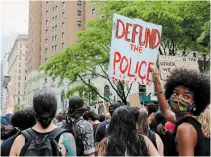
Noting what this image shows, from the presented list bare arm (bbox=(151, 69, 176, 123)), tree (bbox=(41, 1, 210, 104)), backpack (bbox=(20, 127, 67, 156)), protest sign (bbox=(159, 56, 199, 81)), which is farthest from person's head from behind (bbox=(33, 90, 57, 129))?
tree (bbox=(41, 1, 210, 104))

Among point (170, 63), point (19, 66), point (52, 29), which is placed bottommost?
point (170, 63)

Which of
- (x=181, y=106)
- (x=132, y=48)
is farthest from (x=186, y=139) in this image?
(x=132, y=48)

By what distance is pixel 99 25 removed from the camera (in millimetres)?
21422

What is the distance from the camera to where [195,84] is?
11.3ft

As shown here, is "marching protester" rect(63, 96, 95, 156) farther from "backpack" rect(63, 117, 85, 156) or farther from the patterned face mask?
the patterned face mask

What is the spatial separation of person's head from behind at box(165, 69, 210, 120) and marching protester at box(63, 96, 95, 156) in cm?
146

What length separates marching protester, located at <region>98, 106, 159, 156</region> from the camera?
3143 mm

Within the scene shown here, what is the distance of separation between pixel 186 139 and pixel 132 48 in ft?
9.68

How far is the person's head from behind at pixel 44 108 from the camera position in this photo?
3082 mm

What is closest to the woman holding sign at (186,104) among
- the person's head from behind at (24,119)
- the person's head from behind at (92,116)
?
the person's head from behind at (24,119)

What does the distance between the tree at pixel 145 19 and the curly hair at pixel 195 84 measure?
1329 centimetres

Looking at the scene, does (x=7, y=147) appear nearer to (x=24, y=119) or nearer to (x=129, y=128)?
(x=24, y=119)

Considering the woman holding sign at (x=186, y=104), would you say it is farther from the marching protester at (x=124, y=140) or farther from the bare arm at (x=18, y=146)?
the bare arm at (x=18, y=146)

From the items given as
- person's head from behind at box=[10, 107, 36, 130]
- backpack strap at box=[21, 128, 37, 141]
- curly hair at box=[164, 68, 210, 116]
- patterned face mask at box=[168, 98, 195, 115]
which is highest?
curly hair at box=[164, 68, 210, 116]
